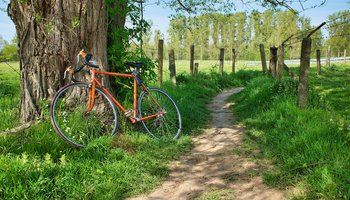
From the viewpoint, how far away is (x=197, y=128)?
6824mm

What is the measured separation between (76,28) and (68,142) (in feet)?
6.23

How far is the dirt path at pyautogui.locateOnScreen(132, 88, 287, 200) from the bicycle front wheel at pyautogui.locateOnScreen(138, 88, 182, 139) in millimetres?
554

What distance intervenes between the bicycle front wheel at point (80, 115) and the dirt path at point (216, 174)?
139cm

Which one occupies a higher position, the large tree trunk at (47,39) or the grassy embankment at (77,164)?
the large tree trunk at (47,39)

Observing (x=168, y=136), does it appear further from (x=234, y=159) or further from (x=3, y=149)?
(x=3, y=149)

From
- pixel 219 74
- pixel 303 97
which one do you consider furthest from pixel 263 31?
pixel 303 97

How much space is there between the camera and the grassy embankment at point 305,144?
11.4 feet

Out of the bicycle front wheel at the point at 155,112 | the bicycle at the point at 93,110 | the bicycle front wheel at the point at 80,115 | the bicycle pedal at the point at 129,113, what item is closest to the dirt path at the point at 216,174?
the bicycle front wheel at the point at 155,112

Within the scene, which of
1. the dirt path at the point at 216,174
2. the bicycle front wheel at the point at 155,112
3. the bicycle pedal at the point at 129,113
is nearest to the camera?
the dirt path at the point at 216,174

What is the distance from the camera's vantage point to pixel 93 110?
206 inches

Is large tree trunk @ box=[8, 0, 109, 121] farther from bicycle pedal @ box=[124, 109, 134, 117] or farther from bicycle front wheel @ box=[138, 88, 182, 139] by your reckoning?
bicycle front wheel @ box=[138, 88, 182, 139]

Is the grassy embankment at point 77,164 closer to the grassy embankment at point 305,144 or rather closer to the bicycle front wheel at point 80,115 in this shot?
the bicycle front wheel at point 80,115

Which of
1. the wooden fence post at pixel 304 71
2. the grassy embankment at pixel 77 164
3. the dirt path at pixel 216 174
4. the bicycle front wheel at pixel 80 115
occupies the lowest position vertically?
the dirt path at pixel 216 174

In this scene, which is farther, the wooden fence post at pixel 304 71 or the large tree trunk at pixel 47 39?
the wooden fence post at pixel 304 71
